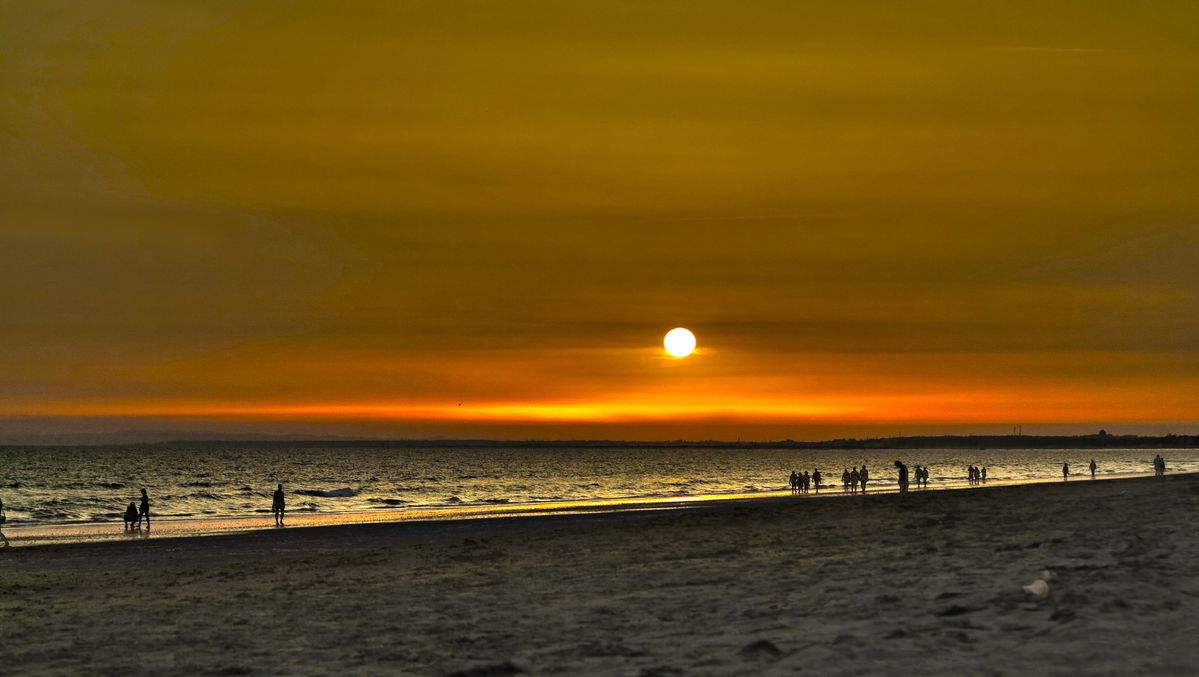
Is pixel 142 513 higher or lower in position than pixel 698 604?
lower

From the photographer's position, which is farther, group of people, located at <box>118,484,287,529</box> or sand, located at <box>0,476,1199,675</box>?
group of people, located at <box>118,484,287,529</box>

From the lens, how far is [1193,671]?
10203 mm

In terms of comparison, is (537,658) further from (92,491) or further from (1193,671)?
(92,491)

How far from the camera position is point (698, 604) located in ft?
55.1

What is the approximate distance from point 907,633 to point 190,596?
51.1 feet

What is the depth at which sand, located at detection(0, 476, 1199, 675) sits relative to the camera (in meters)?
12.2

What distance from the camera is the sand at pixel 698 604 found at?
12219 mm

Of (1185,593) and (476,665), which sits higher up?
(1185,593)

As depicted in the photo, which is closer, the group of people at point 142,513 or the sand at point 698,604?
the sand at point 698,604

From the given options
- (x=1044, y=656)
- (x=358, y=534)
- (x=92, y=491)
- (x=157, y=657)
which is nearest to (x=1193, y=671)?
(x=1044, y=656)

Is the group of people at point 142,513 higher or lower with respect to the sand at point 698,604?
lower

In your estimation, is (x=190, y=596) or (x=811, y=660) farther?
(x=190, y=596)

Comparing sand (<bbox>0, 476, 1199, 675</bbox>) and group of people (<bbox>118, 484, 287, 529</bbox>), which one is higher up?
sand (<bbox>0, 476, 1199, 675</bbox>)

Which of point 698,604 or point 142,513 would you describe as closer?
point 698,604
